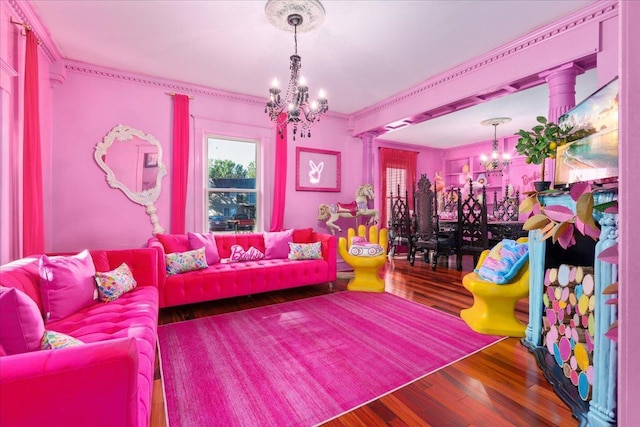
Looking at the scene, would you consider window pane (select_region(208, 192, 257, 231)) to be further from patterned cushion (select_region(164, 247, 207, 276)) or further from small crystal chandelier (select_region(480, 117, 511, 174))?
small crystal chandelier (select_region(480, 117, 511, 174))

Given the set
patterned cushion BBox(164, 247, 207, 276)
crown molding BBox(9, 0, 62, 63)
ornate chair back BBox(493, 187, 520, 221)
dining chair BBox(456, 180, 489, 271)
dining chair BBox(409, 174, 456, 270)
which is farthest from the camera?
ornate chair back BBox(493, 187, 520, 221)

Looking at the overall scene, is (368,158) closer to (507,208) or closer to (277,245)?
(277,245)

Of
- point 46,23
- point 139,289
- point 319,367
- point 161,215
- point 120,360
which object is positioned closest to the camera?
point 120,360

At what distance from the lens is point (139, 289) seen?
259 centimetres

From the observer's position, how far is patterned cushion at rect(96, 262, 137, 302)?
2273 millimetres

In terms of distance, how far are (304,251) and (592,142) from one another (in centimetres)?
303

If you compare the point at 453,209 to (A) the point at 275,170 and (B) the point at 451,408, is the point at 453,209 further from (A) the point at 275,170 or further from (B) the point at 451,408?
(B) the point at 451,408

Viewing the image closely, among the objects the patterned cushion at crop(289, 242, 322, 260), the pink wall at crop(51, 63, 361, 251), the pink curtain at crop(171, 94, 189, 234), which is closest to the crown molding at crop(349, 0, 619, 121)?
the pink wall at crop(51, 63, 361, 251)

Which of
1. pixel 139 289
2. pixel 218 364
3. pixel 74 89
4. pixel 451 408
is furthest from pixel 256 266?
pixel 74 89

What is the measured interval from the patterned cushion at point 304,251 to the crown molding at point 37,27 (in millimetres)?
3419

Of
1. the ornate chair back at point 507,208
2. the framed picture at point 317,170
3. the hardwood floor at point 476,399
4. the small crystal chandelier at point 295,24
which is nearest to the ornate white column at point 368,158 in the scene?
the framed picture at point 317,170

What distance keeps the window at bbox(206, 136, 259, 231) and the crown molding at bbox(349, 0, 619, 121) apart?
99.9 inches

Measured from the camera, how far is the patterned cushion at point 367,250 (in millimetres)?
3963

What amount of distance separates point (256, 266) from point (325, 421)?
2.21 metres
